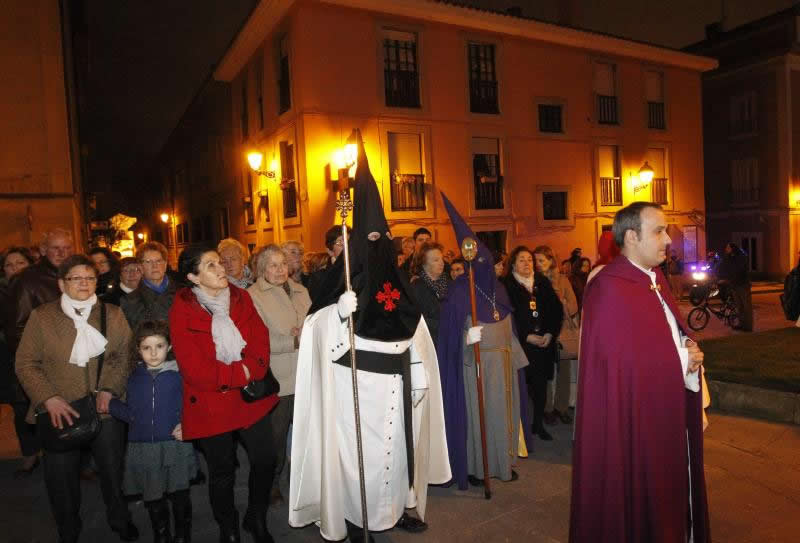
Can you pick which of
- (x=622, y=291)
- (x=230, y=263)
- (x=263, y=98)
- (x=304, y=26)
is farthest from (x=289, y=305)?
(x=263, y=98)

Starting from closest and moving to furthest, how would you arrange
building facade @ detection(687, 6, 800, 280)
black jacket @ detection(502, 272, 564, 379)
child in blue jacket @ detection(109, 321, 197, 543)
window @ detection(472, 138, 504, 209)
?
child in blue jacket @ detection(109, 321, 197, 543), black jacket @ detection(502, 272, 564, 379), window @ detection(472, 138, 504, 209), building facade @ detection(687, 6, 800, 280)

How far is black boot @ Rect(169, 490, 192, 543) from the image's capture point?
13.3ft

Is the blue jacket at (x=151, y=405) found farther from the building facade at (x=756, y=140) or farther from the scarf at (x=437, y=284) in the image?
the building facade at (x=756, y=140)

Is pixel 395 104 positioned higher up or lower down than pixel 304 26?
lower down

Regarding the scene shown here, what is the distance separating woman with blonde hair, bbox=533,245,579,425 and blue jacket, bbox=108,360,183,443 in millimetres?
4198

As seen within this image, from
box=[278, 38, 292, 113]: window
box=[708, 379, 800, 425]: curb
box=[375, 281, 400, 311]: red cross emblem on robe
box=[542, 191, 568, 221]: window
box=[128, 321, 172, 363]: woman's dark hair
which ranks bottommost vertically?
box=[708, 379, 800, 425]: curb

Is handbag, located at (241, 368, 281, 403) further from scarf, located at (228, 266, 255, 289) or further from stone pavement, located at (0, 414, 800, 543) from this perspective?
scarf, located at (228, 266, 255, 289)

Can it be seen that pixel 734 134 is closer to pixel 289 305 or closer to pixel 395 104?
pixel 395 104

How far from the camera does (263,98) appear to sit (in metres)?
18.2

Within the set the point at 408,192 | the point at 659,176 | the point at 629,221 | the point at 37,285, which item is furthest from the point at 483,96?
the point at 629,221

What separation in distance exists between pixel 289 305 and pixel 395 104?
12.8 meters

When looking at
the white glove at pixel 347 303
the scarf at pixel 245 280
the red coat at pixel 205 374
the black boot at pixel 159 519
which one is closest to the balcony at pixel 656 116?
the scarf at pixel 245 280

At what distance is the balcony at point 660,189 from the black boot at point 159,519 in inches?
858

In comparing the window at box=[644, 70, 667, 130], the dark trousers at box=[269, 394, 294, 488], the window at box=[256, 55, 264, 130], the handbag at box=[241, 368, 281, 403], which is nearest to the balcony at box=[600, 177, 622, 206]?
the window at box=[644, 70, 667, 130]
